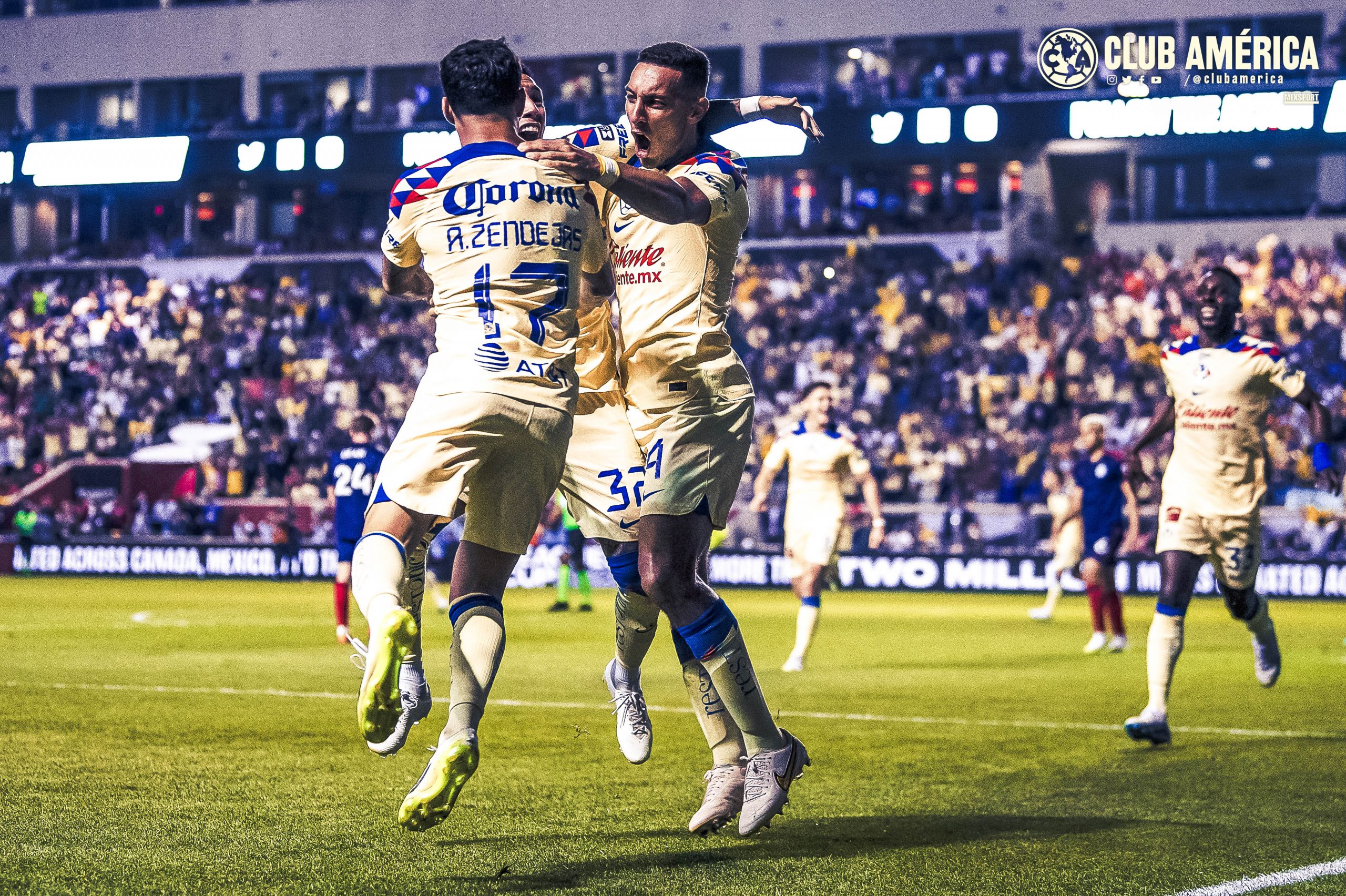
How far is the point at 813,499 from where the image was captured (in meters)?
13.3

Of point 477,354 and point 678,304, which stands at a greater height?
point 678,304

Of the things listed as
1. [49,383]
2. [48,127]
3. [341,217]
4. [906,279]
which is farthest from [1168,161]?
[48,127]

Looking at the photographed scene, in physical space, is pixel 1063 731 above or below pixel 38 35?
below

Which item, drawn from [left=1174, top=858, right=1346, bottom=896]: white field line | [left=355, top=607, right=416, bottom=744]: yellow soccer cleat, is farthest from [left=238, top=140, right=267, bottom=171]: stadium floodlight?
[left=1174, top=858, right=1346, bottom=896]: white field line

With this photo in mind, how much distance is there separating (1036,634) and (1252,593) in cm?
847

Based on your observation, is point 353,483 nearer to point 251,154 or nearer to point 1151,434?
point 1151,434

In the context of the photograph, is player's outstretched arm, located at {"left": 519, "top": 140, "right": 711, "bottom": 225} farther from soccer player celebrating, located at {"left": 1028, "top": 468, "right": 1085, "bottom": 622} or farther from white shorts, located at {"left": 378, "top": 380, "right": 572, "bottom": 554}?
soccer player celebrating, located at {"left": 1028, "top": 468, "right": 1085, "bottom": 622}

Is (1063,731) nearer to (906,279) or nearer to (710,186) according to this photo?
(710,186)

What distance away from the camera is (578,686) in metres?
11.1

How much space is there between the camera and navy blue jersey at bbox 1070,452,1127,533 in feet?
49.9

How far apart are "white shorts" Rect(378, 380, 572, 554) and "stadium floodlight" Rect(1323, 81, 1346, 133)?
2747 centimetres

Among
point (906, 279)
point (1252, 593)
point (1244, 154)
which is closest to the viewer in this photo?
point (1252, 593)

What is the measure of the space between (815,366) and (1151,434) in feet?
71.5

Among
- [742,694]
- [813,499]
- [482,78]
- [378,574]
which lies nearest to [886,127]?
[813,499]
